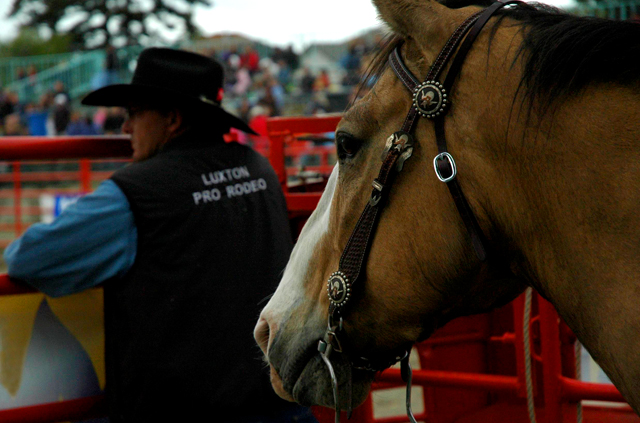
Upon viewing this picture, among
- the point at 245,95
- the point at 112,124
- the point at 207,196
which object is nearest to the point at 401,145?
the point at 207,196

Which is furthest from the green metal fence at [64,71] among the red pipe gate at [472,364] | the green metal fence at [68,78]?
the red pipe gate at [472,364]

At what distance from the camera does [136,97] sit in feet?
7.72

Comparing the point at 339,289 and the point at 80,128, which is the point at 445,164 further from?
the point at 80,128

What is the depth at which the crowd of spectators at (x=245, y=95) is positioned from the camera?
542 inches

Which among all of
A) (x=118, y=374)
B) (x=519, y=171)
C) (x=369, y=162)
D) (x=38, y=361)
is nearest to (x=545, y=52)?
(x=519, y=171)

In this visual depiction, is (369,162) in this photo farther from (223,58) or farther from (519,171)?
(223,58)

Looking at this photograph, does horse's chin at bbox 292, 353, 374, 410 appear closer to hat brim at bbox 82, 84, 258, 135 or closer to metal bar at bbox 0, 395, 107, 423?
metal bar at bbox 0, 395, 107, 423

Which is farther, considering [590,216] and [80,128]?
[80,128]

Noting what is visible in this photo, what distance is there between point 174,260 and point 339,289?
2.76 ft

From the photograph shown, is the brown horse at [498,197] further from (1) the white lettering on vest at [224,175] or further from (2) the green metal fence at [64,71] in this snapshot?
(2) the green metal fence at [64,71]

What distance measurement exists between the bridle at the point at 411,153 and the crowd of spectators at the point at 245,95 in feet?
34.1

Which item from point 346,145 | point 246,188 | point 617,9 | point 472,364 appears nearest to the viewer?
point 346,145

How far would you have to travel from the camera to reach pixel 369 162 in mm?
1409

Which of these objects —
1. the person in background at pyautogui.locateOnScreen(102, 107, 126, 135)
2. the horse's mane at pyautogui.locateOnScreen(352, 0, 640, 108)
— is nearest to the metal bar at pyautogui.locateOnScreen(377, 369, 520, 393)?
the horse's mane at pyautogui.locateOnScreen(352, 0, 640, 108)
